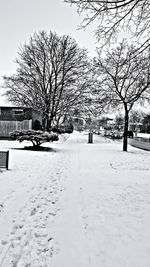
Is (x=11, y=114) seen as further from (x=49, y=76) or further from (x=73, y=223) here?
(x=73, y=223)

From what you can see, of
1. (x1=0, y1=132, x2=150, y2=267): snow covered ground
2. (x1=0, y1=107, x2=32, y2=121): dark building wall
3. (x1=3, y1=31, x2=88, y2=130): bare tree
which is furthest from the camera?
(x1=0, y1=107, x2=32, y2=121): dark building wall

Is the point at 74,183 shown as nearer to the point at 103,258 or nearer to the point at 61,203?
the point at 61,203

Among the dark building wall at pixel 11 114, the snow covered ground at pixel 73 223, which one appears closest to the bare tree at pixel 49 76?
the dark building wall at pixel 11 114

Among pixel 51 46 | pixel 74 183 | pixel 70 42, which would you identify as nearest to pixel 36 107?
pixel 51 46

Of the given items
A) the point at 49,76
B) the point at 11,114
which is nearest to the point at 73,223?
the point at 49,76

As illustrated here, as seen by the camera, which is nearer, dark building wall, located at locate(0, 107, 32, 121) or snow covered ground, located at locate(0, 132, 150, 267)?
snow covered ground, located at locate(0, 132, 150, 267)

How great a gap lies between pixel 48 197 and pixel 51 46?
19.2 meters

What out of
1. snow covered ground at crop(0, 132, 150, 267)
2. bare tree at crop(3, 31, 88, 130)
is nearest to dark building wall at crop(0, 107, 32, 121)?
bare tree at crop(3, 31, 88, 130)

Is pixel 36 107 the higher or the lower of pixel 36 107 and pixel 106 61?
the lower

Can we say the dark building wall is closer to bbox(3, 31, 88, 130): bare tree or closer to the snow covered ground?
bbox(3, 31, 88, 130): bare tree

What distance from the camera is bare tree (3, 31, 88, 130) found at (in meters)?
20.8

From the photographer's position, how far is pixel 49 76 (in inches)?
858

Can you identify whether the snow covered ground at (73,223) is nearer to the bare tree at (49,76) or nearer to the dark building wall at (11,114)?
the bare tree at (49,76)

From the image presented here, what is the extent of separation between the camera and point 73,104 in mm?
21312
